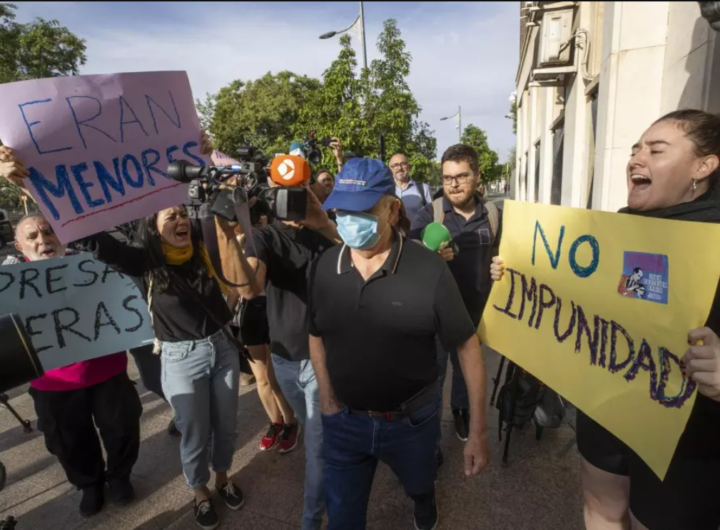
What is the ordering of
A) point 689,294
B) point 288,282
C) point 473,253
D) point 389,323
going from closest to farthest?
→ point 689,294
point 389,323
point 288,282
point 473,253

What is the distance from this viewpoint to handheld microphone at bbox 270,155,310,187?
5.88ft

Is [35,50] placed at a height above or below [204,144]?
above

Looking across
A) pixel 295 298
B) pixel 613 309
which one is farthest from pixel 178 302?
pixel 613 309

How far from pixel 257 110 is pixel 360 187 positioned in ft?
91.3

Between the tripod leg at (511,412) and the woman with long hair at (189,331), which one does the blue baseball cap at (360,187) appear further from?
the tripod leg at (511,412)

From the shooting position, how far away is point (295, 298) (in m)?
2.24

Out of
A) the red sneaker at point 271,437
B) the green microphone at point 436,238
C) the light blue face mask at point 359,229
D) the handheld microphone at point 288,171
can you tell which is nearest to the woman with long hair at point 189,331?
the red sneaker at point 271,437

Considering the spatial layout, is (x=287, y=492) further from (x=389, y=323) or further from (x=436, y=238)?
(x=436, y=238)

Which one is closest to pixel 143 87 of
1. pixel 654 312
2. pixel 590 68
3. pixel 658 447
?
pixel 654 312

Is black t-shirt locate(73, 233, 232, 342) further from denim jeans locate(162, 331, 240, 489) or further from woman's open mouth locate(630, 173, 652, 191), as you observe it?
woman's open mouth locate(630, 173, 652, 191)

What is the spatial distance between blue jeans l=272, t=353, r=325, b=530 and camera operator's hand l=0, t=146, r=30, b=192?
146 cm

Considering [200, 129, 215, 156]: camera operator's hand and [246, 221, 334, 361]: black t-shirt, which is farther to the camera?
[200, 129, 215, 156]: camera operator's hand

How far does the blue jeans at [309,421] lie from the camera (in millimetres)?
2113

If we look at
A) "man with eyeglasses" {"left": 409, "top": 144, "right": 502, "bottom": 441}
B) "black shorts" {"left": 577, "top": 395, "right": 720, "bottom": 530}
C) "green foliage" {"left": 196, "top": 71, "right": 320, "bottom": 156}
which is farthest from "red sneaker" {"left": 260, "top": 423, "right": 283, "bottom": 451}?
"green foliage" {"left": 196, "top": 71, "right": 320, "bottom": 156}
